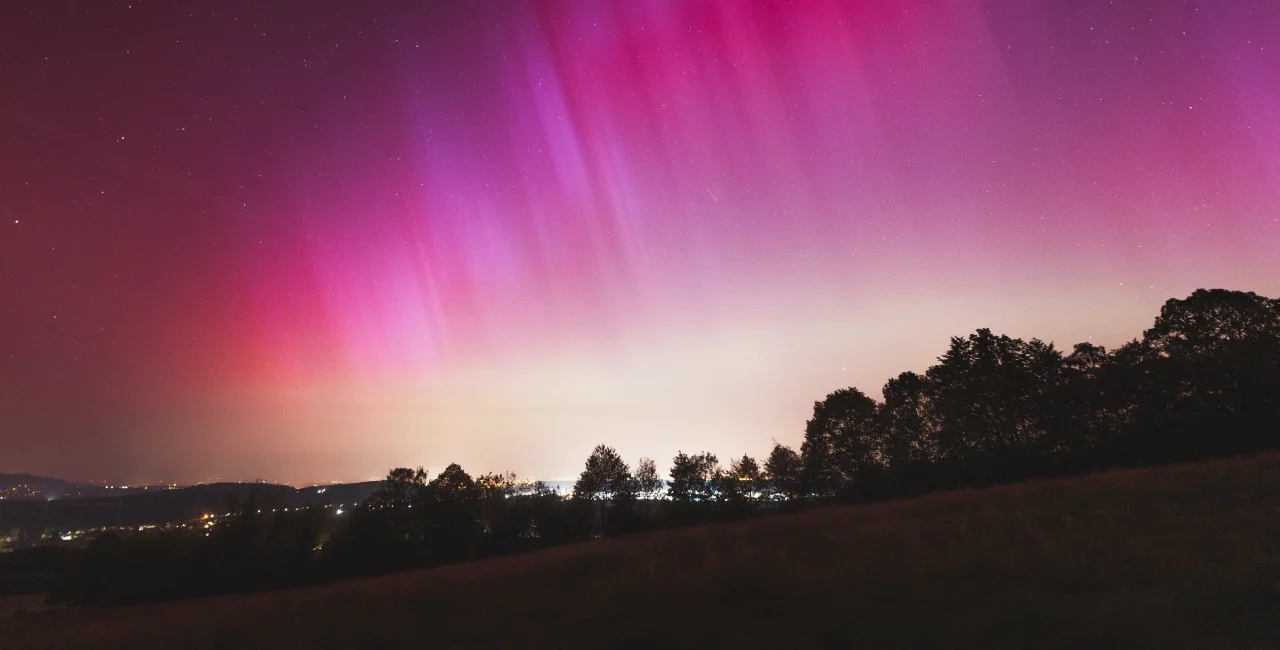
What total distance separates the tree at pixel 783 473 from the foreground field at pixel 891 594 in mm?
47248

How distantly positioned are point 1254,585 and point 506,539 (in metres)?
51.3

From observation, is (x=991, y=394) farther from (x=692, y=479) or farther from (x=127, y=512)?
(x=127, y=512)

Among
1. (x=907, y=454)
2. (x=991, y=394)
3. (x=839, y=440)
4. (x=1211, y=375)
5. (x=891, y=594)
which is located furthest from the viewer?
(x=839, y=440)

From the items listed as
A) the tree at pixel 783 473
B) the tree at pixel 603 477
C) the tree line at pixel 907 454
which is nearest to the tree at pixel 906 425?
the tree line at pixel 907 454

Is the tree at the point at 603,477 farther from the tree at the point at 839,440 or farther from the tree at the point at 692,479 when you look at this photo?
the tree at the point at 839,440

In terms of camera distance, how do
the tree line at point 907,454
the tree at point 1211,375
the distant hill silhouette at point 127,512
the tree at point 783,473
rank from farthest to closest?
the distant hill silhouette at point 127,512 → the tree at point 783,473 → the tree line at point 907,454 → the tree at point 1211,375

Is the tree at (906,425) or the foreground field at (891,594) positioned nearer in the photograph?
the foreground field at (891,594)

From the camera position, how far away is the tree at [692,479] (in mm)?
57875

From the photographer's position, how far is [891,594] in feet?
21.8

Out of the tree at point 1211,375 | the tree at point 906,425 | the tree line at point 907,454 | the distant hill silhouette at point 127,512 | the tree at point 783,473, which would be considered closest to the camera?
the tree at point 1211,375

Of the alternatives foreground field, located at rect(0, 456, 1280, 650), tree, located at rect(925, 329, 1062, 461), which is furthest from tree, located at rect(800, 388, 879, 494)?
foreground field, located at rect(0, 456, 1280, 650)

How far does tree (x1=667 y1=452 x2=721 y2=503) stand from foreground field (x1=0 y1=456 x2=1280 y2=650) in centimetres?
4611

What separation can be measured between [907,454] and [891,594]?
46.2 meters

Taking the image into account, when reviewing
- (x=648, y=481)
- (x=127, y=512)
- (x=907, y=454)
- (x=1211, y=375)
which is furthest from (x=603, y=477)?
(x=127, y=512)
